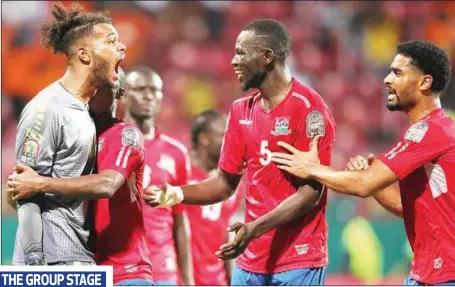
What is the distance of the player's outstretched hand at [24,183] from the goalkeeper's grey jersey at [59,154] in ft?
0.20

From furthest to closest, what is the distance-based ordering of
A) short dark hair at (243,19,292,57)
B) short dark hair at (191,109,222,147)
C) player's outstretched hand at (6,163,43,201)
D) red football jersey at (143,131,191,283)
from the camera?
short dark hair at (191,109,222,147) < red football jersey at (143,131,191,283) < short dark hair at (243,19,292,57) < player's outstretched hand at (6,163,43,201)

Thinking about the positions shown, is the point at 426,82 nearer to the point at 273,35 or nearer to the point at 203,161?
the point at 273,35

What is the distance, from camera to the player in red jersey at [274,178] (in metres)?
5.56

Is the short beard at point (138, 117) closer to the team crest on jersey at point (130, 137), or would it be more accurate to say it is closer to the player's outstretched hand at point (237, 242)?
the team crest on jersey at point (130, 137)

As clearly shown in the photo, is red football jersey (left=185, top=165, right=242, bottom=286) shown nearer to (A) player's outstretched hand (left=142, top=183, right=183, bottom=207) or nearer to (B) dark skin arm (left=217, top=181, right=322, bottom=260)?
(A) player's outstretched hand (left=142, top=183, right=183, bottom=207)

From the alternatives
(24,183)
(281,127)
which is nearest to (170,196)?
(281,127)

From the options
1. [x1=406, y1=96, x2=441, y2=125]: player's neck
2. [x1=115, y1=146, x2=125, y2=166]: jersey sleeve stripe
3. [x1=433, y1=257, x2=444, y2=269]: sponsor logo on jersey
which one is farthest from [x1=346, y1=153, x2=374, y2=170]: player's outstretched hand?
[x1=115, y1=146, x2=125, y2=166]: jersey sleeve stripe

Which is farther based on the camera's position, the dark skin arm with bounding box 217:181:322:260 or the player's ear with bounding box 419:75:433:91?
the player's ear with bounding box 419:75:433:91


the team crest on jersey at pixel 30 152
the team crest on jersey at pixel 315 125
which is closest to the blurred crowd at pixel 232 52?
the team crest on jersey at pixel 315 125

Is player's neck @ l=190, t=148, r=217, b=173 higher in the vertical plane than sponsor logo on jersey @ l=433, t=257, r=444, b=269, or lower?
higher

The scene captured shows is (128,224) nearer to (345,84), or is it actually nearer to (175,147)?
(175,147)

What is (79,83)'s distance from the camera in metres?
5.19

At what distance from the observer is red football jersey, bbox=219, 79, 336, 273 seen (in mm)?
5625

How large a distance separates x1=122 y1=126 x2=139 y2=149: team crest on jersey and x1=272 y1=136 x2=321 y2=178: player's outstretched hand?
845mm
